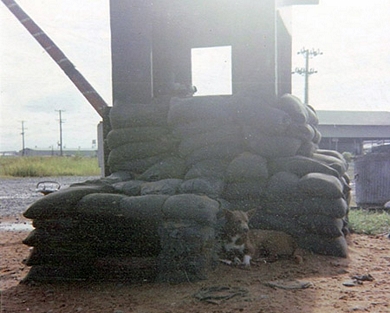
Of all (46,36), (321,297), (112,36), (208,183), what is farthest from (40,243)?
(46,36)

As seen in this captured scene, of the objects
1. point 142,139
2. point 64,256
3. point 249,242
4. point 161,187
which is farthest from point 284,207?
point 64,256

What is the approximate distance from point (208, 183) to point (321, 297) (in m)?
1.65

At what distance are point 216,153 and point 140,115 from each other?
3.47 ft

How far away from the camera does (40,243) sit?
429 cm

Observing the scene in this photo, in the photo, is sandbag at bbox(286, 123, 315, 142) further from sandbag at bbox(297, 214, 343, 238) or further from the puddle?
the puddle

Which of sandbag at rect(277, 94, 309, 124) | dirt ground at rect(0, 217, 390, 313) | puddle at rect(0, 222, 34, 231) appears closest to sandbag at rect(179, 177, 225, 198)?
dirt ground at rect(0, 217, 390, 313)

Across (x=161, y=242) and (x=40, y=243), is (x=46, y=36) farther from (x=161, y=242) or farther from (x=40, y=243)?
(x=161, y=242)

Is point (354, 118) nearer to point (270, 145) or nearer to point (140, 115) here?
point (270, 145)

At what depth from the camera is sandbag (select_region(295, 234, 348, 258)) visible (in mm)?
4883

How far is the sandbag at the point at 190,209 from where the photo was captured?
4.03m

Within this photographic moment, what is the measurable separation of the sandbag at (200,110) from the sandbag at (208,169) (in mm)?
526

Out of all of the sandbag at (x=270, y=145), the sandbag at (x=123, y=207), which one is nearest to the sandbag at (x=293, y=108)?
the sandbag at (x=270, y=145)

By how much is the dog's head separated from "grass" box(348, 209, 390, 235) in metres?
2.96

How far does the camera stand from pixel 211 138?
538cm
